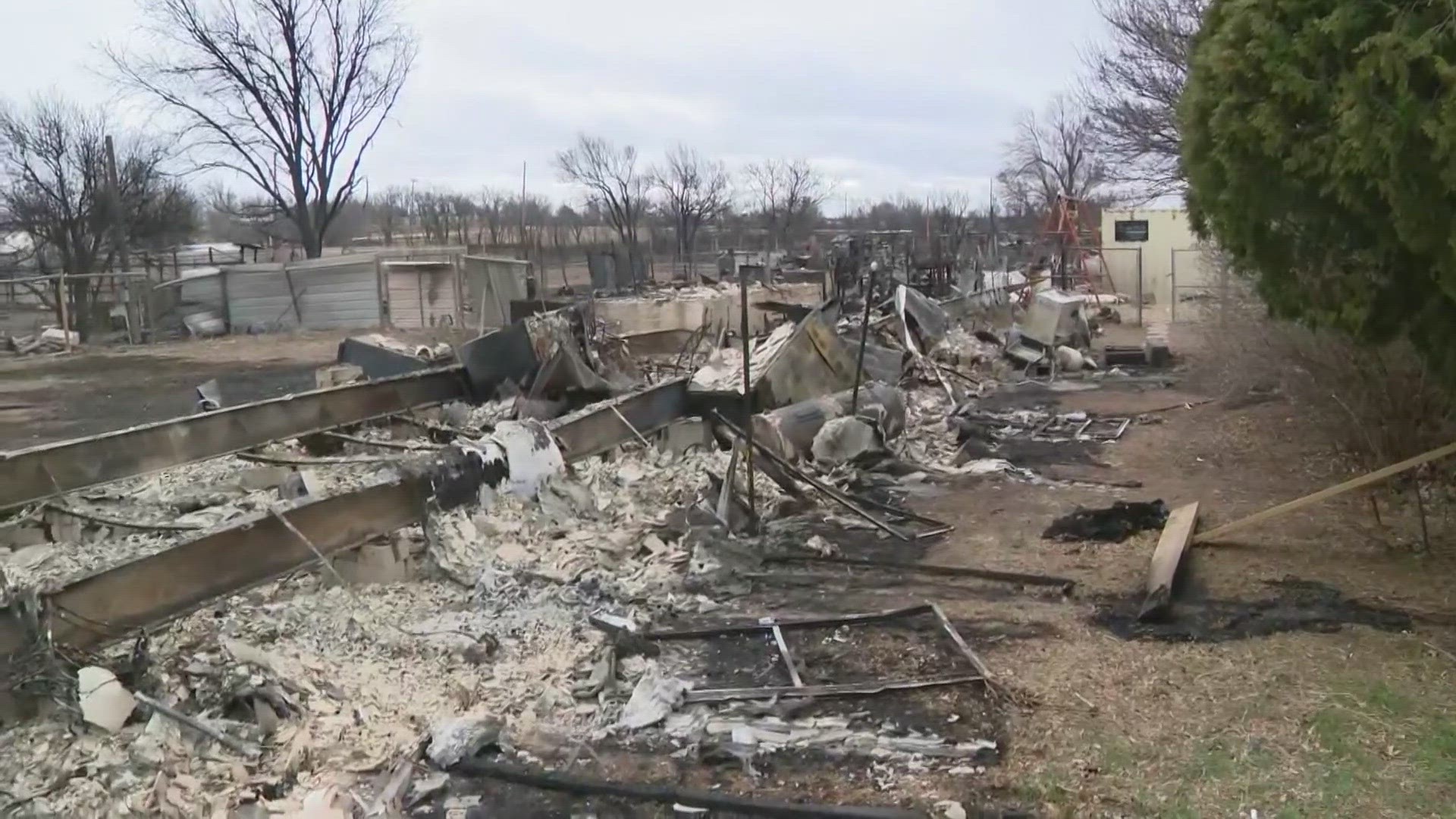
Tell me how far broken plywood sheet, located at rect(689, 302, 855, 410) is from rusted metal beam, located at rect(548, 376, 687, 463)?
0.38 meters

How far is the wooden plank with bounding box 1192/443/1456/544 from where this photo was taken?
6.50 metres

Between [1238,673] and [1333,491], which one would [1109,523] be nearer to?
[1333,491]

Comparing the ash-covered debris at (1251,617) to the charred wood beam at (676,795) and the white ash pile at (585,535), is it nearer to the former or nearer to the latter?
the charred wood beam at (676,795)

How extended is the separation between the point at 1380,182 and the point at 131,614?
600cm

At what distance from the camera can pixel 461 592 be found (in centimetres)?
704

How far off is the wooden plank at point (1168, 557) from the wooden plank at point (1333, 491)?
16cm

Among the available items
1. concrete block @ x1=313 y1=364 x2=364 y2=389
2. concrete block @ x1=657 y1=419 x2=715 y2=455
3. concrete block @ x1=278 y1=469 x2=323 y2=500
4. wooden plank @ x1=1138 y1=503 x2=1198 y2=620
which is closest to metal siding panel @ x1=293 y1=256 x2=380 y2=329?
concrete block @ x1=313 y1=364 x2=364 y2=389

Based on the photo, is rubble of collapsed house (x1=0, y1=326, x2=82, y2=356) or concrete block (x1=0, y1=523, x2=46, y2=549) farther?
rubble of collapsed house (x1=0, y1=326, x2=82, y2=356)

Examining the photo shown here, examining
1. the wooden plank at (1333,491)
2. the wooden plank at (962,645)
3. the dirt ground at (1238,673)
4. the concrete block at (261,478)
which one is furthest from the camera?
the concrete block at (261,478)

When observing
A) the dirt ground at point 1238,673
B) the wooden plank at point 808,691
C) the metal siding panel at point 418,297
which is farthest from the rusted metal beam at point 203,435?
the metal siding panel at point 418,297

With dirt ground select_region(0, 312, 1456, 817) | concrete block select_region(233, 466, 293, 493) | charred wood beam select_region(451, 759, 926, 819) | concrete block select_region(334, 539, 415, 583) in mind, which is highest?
concrete block select_region(233, 466, 293, 493)

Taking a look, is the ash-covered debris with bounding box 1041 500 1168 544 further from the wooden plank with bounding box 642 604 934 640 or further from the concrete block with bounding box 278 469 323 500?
the concrete block with bounding box 278 469 323 500

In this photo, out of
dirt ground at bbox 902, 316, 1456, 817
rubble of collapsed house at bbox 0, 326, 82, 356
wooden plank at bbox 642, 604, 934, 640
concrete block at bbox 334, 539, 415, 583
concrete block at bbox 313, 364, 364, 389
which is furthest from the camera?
rubble of collapsed house at bbox 0, 326, 82, 356

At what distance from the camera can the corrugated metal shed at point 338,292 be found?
28.9 m
